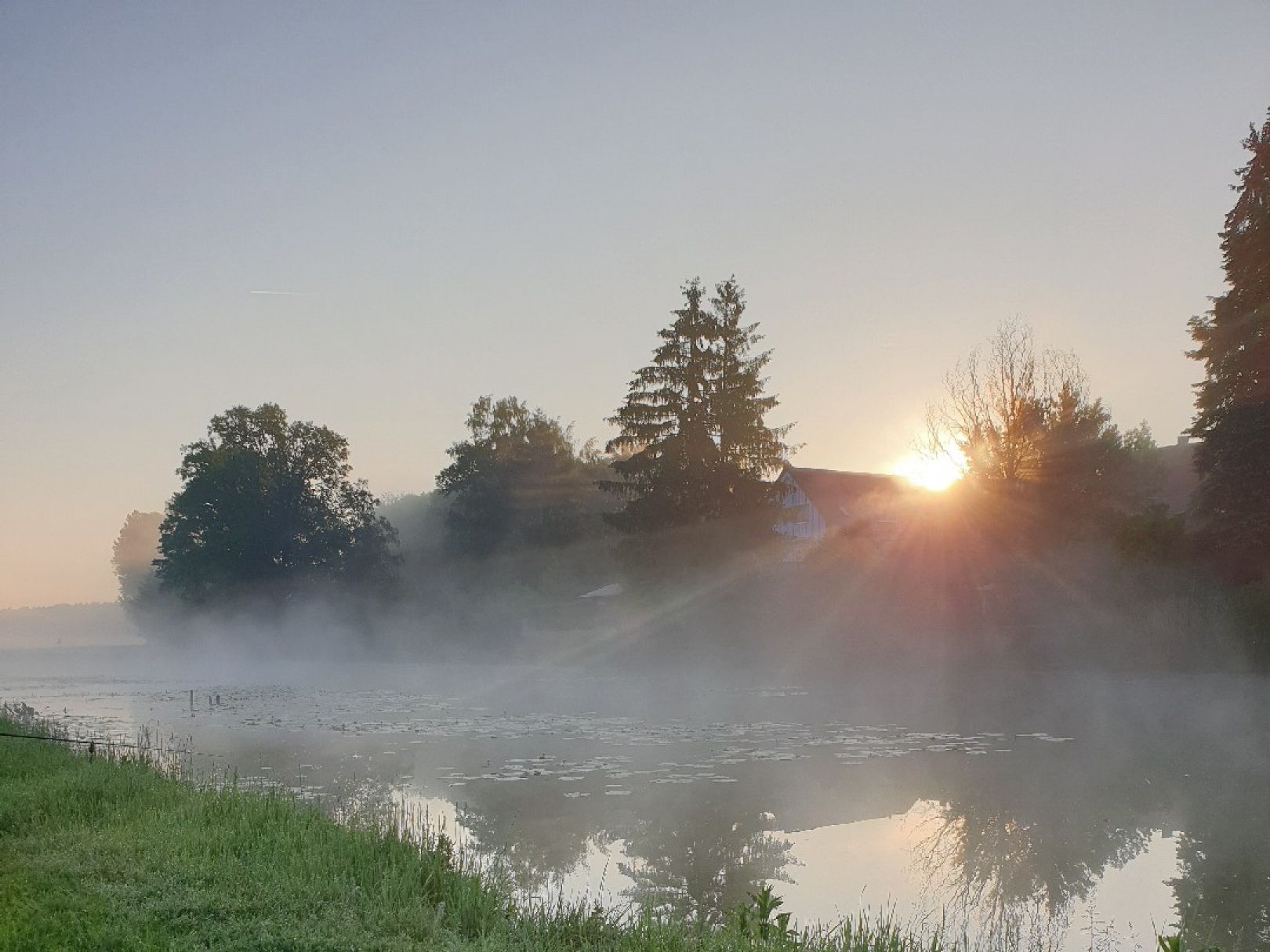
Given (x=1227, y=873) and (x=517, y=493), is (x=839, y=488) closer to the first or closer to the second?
(x=517, y=493)

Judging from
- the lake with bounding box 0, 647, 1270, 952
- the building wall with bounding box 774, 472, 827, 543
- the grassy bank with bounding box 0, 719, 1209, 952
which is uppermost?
the building wall with bounding box 774, 472, 827, 543

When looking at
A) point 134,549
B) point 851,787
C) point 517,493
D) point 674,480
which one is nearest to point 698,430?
point 674,480

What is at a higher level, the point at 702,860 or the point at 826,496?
the point at 826,496

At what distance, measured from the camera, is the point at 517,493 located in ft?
217

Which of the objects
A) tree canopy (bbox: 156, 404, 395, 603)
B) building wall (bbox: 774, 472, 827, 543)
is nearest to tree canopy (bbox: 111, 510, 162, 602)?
tree canopy (bbox: 156, 404, 395, 603)

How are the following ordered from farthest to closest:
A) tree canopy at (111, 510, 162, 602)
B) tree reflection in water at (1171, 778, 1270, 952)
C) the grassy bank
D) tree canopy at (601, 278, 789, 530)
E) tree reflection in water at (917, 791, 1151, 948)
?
tree canopy at (111, 510, 162, 602) < tree canopy at (601, 278, 789, 530) < tree reflection in water at (917, 791, 1151, 948) < tree reflection in water at (1171, 778, 1270, 952) < the grassy bank

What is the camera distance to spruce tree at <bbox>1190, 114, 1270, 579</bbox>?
95.5 feet

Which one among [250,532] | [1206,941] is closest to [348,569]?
[250,532]

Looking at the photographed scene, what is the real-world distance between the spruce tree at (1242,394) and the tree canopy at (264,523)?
155 ft

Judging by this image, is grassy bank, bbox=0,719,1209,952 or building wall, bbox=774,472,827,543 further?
building wall, bbox=774,472,827,543

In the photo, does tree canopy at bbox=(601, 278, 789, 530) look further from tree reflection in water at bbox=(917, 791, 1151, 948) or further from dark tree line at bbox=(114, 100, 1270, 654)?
tree reflection in water at bbox=(917, 791, 1151, 948)

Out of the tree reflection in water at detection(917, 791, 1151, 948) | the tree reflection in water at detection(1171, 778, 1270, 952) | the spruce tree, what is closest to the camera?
the tree reflection in water at detection(1171, 778, 1270, 952)

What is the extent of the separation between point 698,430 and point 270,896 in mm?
42178

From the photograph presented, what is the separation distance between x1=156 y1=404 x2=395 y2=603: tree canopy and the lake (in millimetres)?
32554
